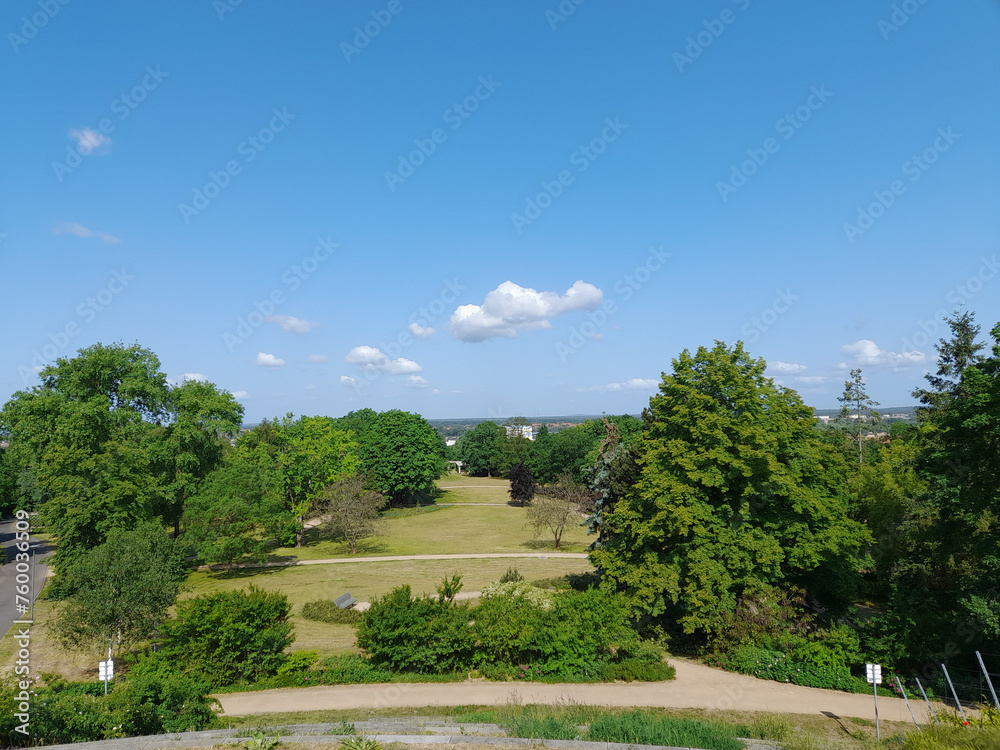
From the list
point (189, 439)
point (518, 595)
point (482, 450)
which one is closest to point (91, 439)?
point (189, 439)

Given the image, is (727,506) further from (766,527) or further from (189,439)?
(189,439)

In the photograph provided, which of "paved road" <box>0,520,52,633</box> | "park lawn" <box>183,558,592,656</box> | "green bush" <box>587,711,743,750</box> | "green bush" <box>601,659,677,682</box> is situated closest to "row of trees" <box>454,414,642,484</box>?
"park lawn" <box>183,558,592,656</box>

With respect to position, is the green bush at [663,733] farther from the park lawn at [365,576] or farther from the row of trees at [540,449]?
the row of trees at [540,449]

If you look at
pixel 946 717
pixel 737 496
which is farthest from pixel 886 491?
pixel 946 717

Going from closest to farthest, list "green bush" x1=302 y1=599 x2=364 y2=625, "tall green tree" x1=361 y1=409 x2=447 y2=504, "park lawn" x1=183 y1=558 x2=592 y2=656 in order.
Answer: "green bush" x1=302 y1=599 x2=364 y2=625 → "park lawn" x1=183 y1=558 x2=592 y2=656 → "tall green tree" x1=361 y1=409 x2=447 y2=504

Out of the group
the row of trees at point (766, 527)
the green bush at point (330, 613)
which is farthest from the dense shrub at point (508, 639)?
the green bush at point (330, 613)

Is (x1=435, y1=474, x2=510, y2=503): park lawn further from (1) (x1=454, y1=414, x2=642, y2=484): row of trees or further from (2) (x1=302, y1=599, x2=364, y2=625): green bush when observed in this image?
(2) (x1=302, y1=599, x2=364, y2=625): green bush

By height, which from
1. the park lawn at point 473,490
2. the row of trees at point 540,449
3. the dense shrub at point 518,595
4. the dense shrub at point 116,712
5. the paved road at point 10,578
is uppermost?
the row of trees at point 540,449
